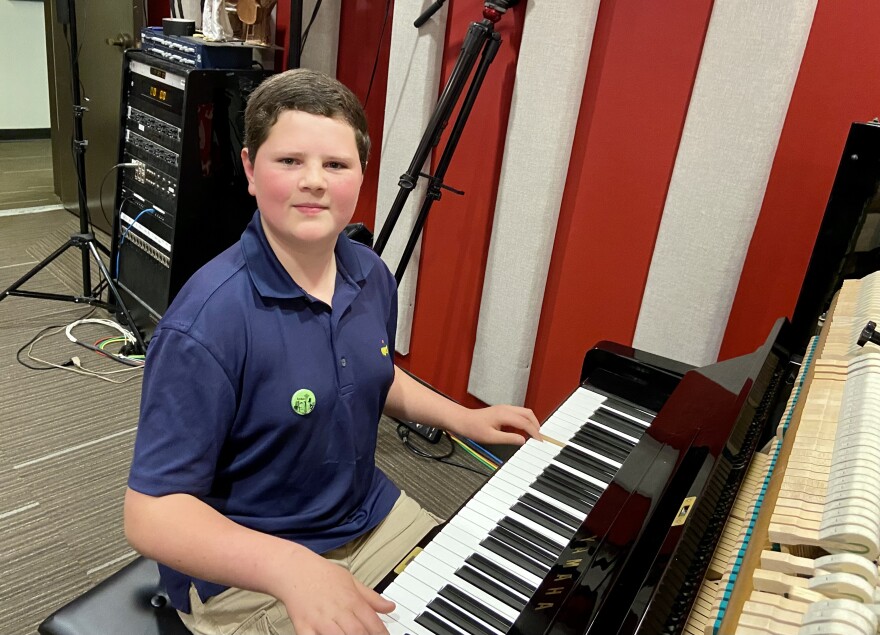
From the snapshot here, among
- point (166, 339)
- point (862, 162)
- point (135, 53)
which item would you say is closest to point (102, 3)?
point (135, 53)

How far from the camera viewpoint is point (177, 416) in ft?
3.18

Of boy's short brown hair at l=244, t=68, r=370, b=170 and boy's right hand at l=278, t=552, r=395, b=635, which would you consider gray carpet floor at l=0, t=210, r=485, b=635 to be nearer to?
boy's right hand at l=278, t=552, r=395, b=635

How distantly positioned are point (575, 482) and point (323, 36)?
7.55 feet

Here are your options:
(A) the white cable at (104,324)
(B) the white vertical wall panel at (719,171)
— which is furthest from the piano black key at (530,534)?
(A) the white cable at (104,324)

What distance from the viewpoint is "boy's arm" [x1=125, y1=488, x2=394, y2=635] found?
87cm

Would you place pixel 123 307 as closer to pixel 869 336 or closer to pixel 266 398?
pixel 266 398

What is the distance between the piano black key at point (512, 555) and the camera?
1.12 metres

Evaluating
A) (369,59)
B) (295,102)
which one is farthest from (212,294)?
(369,59)

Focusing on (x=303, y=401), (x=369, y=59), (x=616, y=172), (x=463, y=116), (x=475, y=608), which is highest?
(x=369, y=59)

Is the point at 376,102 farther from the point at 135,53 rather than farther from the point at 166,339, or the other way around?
the point at 166,339

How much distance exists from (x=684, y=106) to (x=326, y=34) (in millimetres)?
1600

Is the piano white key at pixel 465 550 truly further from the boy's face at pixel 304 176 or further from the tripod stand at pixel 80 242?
the tripod stand at pixel 80 242

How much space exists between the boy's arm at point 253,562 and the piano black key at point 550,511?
0.39 m

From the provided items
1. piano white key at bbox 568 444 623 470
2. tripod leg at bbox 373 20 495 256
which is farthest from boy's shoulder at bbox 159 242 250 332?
tripod leg at bbox 373 20 495 256
